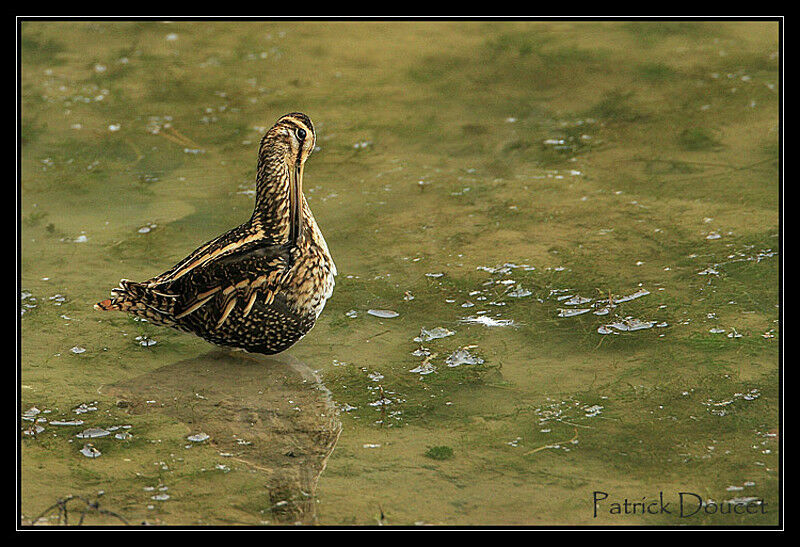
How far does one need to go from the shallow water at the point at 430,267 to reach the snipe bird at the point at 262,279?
25 cm

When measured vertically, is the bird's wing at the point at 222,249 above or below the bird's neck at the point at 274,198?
below

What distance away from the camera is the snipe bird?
525 cm

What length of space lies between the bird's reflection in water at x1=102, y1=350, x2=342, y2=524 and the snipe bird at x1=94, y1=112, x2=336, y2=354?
172 mm

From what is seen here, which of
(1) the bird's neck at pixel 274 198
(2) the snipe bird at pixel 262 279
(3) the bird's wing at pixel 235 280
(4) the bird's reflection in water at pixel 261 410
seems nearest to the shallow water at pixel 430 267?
(4) the bird's reflection in water at pixel 261 410

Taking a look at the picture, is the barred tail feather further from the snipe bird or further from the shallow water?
the shallow water

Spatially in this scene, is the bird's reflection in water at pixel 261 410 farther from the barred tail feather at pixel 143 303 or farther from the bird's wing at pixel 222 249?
the bird's wing at pixel 222 249

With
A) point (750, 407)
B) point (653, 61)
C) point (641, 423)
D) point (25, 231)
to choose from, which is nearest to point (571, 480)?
point (641, 423)

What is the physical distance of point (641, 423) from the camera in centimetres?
473

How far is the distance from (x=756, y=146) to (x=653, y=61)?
6.57ft

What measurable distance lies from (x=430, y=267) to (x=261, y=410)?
1730 millimetres

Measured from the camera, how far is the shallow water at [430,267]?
4441 mm

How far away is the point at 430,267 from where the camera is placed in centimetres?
634

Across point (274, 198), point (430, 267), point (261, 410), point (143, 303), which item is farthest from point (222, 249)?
point (430, 267)

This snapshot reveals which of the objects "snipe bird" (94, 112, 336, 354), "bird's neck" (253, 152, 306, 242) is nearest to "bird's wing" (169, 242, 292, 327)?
"snipe bird" (94, 112, 336, 354)
